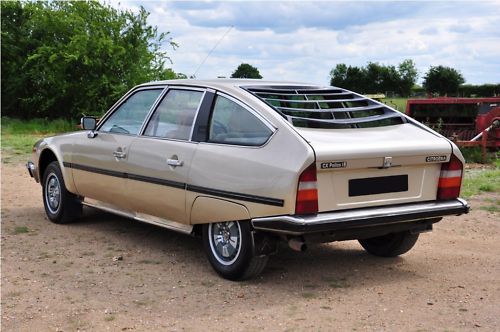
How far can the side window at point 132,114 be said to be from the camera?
6598 mm

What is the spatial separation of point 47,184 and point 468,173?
291 inches

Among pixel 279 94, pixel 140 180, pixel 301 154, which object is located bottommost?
pixel 140 180

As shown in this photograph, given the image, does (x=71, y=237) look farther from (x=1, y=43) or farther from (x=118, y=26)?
(x=1, y=43)

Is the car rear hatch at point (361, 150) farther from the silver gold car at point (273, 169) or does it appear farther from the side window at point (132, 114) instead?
the side window at point (132, 114)

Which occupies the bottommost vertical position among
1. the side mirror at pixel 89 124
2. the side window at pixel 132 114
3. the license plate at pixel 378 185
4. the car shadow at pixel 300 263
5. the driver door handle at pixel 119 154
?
the car shadow at pixel 300 263

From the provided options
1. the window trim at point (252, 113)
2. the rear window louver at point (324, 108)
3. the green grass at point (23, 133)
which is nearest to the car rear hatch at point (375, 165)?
the rear window louver at point (324, 108)

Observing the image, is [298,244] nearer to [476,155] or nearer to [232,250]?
[232,250]

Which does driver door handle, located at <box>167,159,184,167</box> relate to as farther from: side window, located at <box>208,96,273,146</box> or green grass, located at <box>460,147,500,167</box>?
green grass, located at <box>460,147,500,167</box>

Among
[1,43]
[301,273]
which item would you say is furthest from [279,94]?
[1,43]

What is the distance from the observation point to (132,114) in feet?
22.3

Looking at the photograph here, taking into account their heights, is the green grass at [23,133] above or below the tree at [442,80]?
below

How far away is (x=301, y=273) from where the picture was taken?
18.9 feet

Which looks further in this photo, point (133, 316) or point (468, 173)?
point (468, 173)

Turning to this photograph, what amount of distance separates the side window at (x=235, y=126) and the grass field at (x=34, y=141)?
4.91m
